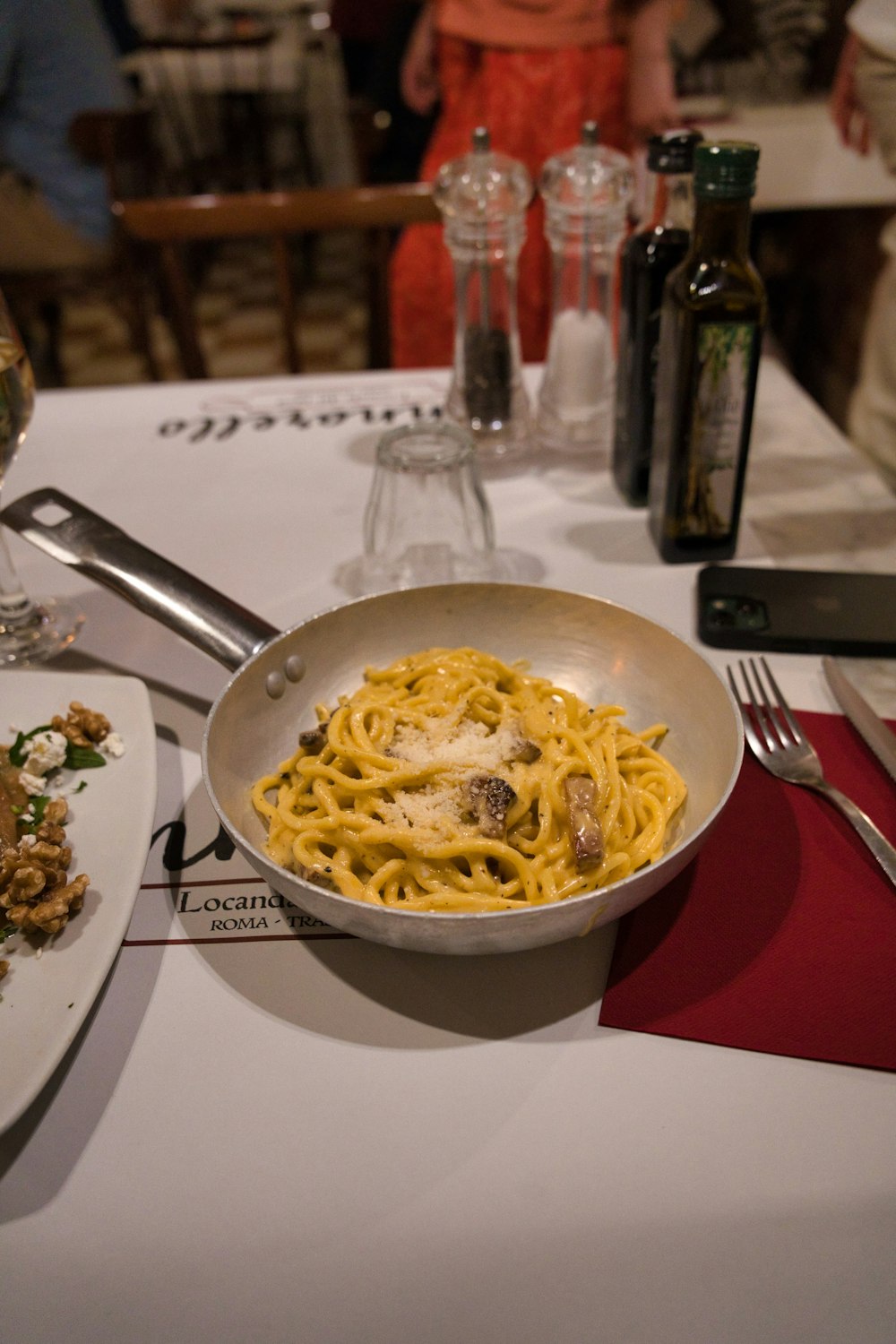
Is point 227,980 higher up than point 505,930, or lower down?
lower down

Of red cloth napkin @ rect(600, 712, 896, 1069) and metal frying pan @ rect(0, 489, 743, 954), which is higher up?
metal frying pan @ rect(0, 489, 743, 954)

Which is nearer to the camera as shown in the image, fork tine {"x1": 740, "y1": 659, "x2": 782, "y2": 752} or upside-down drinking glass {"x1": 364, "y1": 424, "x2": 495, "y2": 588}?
fork tine {"x1": 740, "y1": 659, "x2": 782, "y2": 752}

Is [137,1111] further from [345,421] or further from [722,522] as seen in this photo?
[345,421]

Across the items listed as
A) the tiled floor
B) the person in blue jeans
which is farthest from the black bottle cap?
the tiled floor

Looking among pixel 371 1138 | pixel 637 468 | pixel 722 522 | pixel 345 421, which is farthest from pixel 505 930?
pixel 345 421

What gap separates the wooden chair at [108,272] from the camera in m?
3.12

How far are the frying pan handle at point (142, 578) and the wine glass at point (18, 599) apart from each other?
0.28ft

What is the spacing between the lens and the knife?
2.81 ft

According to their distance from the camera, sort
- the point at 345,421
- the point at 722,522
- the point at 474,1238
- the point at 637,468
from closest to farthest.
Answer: the point at 474,1238
the point at 722,522
the point at 637,468
the point at 345,421

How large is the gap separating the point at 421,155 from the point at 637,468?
9.81ft

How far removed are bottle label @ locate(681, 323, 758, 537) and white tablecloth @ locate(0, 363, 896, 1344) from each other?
63 cm

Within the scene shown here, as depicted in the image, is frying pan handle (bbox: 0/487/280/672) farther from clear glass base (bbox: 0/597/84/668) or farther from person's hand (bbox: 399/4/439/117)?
person's hand (bbox: 399/4/439/117)

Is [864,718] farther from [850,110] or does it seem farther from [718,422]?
[850,110]

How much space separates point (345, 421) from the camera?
1.61m
